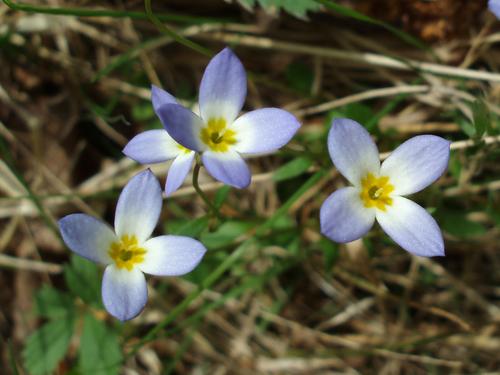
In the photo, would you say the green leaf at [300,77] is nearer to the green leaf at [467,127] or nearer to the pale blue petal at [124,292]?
the green leaf at [467,127]

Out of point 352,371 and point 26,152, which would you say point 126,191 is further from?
point 352,371

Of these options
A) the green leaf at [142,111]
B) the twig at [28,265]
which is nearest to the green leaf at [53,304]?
the twig at [28,265]

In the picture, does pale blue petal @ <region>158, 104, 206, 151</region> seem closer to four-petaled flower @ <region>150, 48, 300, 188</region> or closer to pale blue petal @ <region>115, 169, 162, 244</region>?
four-petaled flower @ <region>150, 48, 300, 188</region>

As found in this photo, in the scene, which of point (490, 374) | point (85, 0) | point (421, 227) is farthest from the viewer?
point (85, 0)

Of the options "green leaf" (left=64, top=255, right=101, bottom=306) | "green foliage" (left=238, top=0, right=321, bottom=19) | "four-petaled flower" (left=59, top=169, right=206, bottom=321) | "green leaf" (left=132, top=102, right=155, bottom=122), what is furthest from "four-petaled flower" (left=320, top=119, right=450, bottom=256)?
"green leaf" (left=132, top=102, right=155, bottom=122)

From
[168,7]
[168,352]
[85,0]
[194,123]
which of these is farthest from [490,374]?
[85,0]
